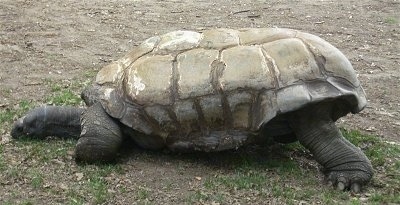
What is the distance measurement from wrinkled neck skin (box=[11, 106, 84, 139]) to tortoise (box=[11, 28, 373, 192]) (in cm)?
36

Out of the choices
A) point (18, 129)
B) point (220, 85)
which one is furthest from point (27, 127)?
point (220, 85)

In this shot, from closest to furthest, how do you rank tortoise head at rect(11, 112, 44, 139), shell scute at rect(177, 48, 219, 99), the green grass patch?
shell scute at rect(177, 48, 219, 99) < the green grass patch < tortoise head at rect(11, 112, 44, 139)

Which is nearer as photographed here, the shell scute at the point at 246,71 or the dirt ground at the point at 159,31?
the shell scute at the point at 246,71

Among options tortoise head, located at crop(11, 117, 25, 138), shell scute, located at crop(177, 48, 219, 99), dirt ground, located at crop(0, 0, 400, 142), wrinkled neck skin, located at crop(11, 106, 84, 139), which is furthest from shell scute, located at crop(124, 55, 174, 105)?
dirt ground, located at crop(0, 0, 400, 142)

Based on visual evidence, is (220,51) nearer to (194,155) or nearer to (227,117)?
(227,117)

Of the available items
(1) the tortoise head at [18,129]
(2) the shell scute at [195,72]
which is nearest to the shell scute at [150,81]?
(2) the shell scute at [195,72]

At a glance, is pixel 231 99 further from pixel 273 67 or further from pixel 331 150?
pixel 331 150

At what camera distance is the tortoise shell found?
5.46 metres

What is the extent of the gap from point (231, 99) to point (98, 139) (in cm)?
119

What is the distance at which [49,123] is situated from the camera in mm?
6289

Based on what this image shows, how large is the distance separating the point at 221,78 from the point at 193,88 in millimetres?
244

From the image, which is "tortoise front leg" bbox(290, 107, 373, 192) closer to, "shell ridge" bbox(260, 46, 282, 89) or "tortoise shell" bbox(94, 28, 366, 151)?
"tortoise shell" bbox(94, 28, 366, 151)

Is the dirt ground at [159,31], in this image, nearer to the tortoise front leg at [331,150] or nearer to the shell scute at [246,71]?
the tortoise front leg at [331,150]

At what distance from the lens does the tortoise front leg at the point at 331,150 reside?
17.9 feet
